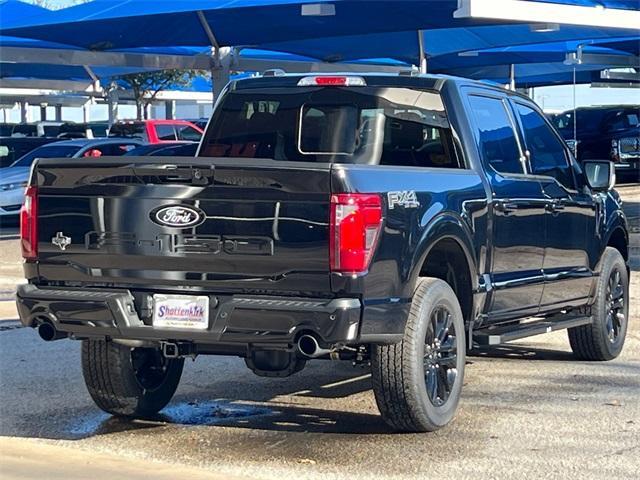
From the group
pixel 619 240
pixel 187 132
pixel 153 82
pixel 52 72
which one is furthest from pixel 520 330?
pixel 153 82

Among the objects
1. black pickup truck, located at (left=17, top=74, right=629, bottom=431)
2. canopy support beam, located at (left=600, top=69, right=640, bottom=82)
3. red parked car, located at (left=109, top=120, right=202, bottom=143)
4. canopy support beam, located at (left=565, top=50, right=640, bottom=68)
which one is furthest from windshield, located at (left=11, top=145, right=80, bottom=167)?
canopy support beam, located at (left=600, top=69, right=640, bottom=82)

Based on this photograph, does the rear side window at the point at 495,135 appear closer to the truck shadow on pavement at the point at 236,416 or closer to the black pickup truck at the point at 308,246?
the black pickup truck at the point at 308,246

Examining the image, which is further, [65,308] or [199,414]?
[199,414]

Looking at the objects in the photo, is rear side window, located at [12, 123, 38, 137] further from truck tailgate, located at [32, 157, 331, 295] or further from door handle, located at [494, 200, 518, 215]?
truck tailgate, located at [32, 157, 331, 295]

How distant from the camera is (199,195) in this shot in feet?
20.7

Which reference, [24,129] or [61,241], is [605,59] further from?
[61,241]

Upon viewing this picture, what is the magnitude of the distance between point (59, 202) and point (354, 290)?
1.71 metres

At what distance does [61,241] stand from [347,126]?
216 centimetres

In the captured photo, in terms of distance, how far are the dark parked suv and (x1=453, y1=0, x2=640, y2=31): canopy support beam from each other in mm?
11333

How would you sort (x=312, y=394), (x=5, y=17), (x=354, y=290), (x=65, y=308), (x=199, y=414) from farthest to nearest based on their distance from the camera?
(x=5, y=17) < (x=312, y=394) < (x=199, y=414) < (x=65, y=308) < (x=354, y=290)

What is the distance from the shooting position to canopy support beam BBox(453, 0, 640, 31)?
50.2 feet

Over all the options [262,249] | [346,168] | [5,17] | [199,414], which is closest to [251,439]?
[199,414]

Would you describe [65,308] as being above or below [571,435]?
above

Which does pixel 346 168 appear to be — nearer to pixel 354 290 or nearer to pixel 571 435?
pixel 354 290
